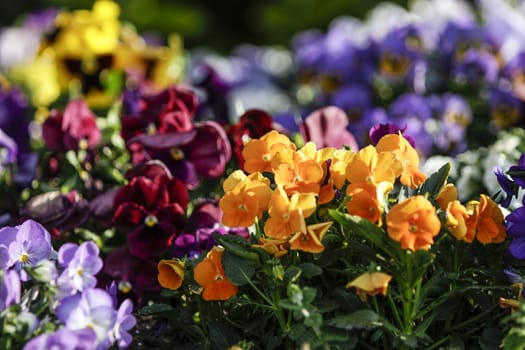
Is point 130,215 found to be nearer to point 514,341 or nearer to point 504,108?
point 514,341

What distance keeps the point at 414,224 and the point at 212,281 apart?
340 mm

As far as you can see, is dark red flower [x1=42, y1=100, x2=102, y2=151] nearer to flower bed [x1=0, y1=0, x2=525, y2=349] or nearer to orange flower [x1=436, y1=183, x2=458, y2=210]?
flower bed [x1=0, y1=0, x2=525, y2=349]

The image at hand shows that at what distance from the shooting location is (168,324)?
1.54m

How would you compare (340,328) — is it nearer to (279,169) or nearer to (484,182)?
(279,169)

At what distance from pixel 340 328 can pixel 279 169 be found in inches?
10.2

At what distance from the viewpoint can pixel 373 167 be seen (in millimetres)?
1275

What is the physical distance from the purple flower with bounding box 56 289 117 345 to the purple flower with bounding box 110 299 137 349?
1.8 inches

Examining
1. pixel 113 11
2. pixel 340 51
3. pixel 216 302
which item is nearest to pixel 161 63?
pixel 113 11

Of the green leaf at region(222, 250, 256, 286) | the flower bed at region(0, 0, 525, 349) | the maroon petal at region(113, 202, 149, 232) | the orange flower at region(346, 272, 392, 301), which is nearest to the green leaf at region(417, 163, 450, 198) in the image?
the flower bed at region(0, 0, 525, 349)

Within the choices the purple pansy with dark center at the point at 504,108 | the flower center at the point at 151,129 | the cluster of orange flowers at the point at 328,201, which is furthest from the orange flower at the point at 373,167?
the purple pansy with dark center at the point at 504,108

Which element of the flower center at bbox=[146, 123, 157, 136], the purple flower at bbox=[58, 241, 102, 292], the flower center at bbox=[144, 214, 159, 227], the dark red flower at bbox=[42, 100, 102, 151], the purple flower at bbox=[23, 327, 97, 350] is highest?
the purple flower at bbox=[23, 327, 97, 350]

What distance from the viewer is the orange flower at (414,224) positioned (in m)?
1.18

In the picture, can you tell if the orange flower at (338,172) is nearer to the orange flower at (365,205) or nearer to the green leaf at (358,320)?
the orange flower at (365,205)

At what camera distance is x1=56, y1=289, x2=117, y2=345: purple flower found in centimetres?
116
